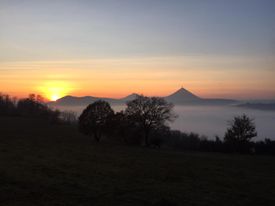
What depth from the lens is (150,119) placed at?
68.8 m

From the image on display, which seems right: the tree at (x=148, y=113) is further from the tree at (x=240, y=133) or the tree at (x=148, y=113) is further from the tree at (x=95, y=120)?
the tree at (x=240, y=133)

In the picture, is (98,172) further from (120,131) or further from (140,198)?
(120,131)

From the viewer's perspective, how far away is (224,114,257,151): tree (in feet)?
208

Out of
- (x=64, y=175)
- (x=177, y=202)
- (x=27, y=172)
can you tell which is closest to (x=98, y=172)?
(x=64, y=175)

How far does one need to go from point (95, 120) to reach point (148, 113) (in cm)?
1009

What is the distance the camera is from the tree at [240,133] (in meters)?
63.3

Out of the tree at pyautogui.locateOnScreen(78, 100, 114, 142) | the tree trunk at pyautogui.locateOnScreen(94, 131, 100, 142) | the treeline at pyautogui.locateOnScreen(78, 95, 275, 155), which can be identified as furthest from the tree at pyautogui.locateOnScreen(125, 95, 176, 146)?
the tree trunk at pyautogui.locateOnScreen(94, 131, 100, 142)

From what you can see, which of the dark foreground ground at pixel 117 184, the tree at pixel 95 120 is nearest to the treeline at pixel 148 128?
the tree at pixel 95 120

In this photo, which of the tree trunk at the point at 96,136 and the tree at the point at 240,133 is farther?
the tree trunk at the point at 96,136

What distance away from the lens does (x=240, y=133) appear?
64.1 meters

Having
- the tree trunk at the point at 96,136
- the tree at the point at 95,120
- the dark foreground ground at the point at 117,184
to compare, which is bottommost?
the dark foreground ground at the point at 117,184

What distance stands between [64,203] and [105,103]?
163ft

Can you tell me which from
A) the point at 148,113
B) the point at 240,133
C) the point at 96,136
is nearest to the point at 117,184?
the point at 96,136

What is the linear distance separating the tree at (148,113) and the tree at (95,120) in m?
4.65
